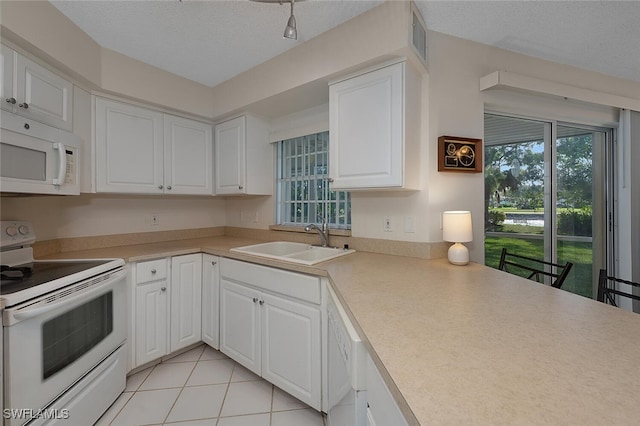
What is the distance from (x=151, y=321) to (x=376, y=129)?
2.09 m

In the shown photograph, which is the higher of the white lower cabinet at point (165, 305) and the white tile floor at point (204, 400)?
the white lower cabinet at point (165, 305)

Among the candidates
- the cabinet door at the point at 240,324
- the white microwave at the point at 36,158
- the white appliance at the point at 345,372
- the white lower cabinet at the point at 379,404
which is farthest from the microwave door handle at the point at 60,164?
the white lower cabinet at the point at 379,404

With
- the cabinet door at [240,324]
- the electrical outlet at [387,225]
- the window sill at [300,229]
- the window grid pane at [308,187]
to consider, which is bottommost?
the cabinet door at [240,324]

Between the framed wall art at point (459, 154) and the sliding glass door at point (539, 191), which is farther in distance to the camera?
the sliding glass door at point (539, 191)

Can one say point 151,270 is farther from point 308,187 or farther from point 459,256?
point 459,256

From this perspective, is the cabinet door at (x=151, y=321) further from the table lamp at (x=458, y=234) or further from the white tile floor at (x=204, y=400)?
the table lamp at (x=458, y=234)

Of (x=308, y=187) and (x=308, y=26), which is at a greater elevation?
(x=308, y=26)

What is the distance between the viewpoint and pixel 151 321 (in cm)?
201

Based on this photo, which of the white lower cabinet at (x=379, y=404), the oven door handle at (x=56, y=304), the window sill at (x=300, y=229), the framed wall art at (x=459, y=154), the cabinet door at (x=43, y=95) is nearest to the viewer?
the white lower cabinet at (x=379, y=404)

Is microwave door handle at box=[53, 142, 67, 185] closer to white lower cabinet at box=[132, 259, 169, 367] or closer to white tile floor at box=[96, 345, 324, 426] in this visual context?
white lower cabinet at box=[132, 259, 169, 367]

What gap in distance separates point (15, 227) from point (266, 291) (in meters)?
1.55

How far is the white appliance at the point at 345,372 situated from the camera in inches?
33.1

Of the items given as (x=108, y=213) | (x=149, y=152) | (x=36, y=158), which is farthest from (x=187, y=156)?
(x=36, y=158)

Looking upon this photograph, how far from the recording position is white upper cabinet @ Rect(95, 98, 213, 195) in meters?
2.09
